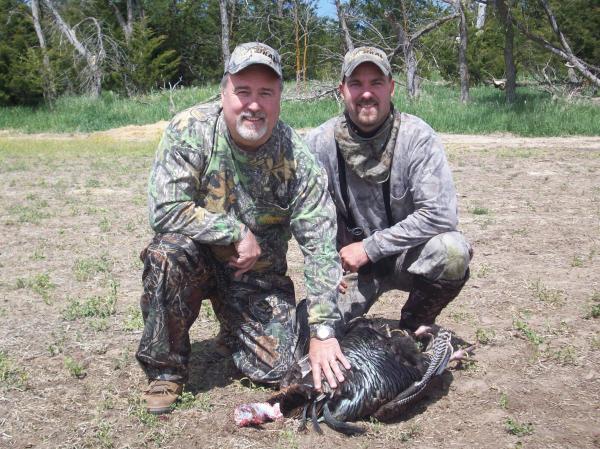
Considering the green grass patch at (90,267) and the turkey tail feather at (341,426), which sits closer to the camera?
the turkey tail feather at (341,426)

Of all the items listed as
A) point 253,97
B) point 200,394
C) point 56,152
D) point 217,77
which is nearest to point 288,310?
point 200,394

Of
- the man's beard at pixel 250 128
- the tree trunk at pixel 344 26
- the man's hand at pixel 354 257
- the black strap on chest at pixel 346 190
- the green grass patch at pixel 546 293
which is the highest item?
the tree trunk at pixel 344 26

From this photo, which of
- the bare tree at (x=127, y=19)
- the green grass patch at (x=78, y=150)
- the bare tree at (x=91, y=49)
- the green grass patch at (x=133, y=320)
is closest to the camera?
the green grass patch at (x=133, y=320)

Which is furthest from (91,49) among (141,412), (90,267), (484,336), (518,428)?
(518,428)

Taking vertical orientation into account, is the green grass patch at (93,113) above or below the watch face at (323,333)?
below

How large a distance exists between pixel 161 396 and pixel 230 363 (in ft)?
2.16

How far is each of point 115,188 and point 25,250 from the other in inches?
139

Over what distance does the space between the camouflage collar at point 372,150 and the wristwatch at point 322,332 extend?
38.5 inches

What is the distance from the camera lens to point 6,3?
31.8 meters

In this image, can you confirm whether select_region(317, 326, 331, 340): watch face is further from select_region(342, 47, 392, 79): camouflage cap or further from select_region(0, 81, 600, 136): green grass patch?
select_region(0, 81, 600, 136): green grass patch

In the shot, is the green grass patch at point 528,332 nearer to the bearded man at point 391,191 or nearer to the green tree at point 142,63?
the bearded man at point 391,191

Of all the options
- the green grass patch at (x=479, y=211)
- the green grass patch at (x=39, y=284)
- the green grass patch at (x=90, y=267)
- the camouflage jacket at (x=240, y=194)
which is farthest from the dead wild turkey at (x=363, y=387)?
the green grass patch at (x=479, y=211)

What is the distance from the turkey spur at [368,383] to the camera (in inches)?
126

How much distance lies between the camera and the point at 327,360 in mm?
3152
